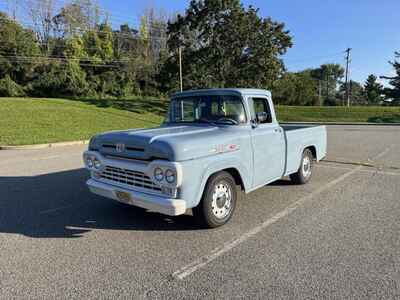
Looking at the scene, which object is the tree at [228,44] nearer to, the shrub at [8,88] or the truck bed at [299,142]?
the shrub at [8,88]

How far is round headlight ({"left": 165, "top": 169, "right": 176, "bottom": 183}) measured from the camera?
12.0ft

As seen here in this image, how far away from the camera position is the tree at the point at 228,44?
1206 inches

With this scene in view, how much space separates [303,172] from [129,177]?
385 cm

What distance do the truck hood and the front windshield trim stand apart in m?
0.36

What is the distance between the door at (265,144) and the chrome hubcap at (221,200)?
61cm

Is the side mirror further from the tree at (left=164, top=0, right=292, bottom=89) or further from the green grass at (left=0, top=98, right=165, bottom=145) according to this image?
the tree at (left=164, top=0, right=292, bottom=89)

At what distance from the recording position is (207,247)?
3814 millimetres

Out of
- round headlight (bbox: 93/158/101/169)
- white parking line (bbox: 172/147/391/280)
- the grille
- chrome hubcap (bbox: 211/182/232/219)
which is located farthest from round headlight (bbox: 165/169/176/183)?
round headlight (bbox: 93/158/101/169)

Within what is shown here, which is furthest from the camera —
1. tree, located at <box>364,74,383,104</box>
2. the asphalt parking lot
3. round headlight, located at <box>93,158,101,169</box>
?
tree, located at <box>364,74,383,104</box>

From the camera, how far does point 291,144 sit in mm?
5848

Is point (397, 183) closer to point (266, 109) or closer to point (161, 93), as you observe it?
point (266, 109)

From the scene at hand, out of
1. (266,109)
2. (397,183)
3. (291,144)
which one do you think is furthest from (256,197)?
(397,183)

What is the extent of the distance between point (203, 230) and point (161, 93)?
49294 mm

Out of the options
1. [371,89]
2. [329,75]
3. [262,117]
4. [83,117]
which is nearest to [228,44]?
[83,117]
